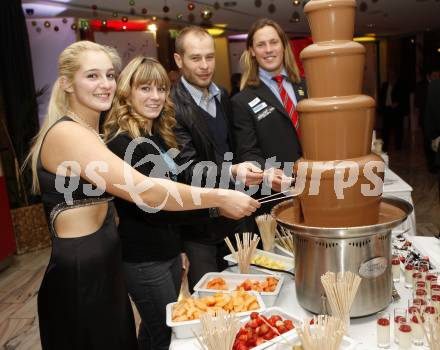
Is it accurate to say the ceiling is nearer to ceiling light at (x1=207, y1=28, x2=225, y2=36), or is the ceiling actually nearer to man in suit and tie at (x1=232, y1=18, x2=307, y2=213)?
ceiling light at (x1=207, y1=28, x2=225, y2=36)

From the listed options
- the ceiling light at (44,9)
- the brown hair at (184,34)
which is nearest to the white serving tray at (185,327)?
the brown hair at (184,34)

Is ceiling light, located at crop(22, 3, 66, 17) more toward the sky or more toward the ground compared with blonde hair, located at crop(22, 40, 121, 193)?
more toward the sky

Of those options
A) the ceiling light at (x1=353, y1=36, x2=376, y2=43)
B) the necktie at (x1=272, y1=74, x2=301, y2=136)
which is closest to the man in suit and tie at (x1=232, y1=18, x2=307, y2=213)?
the necktie at (x1=272, y1=74, x2=301, y2=136)

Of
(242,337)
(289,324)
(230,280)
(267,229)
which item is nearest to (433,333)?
(289,324)

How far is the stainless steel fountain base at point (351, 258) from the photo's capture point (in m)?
1.43

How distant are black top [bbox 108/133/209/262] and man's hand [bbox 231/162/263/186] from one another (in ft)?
1.00

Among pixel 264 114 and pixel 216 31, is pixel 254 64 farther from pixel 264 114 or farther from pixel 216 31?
pixel 216 31

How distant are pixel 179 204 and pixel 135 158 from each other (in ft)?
1.00

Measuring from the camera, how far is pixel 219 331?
1329 millimetres

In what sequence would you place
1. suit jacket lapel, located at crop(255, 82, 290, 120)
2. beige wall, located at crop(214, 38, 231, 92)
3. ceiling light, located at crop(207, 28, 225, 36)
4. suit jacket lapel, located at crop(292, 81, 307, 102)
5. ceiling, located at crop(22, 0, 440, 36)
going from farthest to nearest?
1. beige wall, located at crop(214, 38, 231, 92)
2. ceiling light, located at crop(207, 28, 225, 36)
3. ceiling, located at crop(22, 0, 440, 36)
4. suit jacket lapel, located at crop(292, 81, 307, 102)
5. suit jacket lapel, located at crop(255, 82, 290, 120)

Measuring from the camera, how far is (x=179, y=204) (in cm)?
176

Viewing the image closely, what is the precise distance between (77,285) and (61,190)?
33cm

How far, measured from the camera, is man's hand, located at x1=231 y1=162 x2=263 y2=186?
2.11m

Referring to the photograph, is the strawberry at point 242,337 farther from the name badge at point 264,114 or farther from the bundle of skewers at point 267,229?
the name badge at point 264,114
